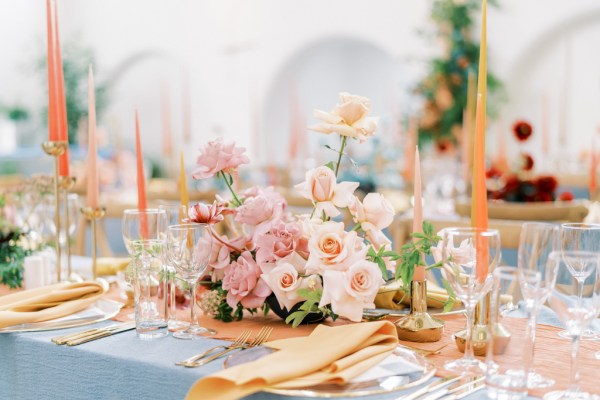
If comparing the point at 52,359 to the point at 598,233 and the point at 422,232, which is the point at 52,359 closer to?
the point at 422,232

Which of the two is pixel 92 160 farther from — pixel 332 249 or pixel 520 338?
pixel 520 338

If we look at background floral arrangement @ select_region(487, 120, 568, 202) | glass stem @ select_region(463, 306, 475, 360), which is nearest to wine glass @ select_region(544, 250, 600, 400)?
glass stem @ select_region(463, 306, 475, 360)

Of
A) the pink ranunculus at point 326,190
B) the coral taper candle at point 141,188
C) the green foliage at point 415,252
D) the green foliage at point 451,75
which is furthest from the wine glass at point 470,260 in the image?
the green foliage at point 451,75

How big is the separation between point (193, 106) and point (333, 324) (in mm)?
7817

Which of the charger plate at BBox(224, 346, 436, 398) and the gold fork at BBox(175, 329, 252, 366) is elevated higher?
the gold fork at BBox(175, 329, 252, 366)

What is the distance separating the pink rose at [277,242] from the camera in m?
1.37

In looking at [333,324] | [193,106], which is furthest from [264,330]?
[193,106]

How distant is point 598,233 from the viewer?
1.28m

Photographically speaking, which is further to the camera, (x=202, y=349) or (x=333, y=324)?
(x=333, y=324)

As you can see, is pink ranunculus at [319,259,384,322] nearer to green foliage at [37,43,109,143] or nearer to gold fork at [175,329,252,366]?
gold fork at [175,329,252,366]

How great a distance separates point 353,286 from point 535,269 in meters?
0.31

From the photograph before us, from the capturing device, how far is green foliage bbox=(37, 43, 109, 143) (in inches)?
350

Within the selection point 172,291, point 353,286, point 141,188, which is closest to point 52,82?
point 141,188

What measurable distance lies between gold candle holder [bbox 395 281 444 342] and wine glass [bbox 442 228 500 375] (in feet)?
0.55
